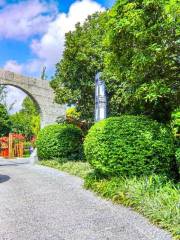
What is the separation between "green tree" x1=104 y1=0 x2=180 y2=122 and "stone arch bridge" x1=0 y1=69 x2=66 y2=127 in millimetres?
7687

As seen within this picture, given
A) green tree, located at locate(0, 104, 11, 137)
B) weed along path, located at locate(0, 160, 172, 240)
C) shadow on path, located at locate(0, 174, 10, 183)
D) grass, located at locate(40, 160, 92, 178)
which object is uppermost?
green tree, located at locate(0, 104, 11, 137)

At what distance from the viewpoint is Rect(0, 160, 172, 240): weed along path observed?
4559 mm

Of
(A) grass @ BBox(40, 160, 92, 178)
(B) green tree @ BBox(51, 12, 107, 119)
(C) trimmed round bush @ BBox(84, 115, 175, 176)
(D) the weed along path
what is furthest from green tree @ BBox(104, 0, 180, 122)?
(B) green tree @ BBox(51, 12, 107, 119)

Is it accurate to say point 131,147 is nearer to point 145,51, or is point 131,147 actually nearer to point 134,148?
point 134,148

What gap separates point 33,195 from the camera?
709 cm

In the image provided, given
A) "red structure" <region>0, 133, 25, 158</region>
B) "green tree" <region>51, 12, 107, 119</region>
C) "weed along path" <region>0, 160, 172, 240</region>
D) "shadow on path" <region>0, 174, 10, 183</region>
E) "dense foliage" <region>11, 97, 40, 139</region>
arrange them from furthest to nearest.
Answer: "dense foliage" <region>11, 97, 40, 139</region>, "red structure" <region>0, 133, 25, 158</region>, "green tree" <region>51, 12, 107, 119</region>, "shadow on path" <region>0, 174, 10, 183</region>, "weed along path" <region>0, 160, 172, 240</region>

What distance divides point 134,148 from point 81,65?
19.4 ft

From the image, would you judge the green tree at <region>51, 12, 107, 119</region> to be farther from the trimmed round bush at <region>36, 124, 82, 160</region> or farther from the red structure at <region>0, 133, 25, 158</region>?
the red structure at <region>0, 133, 25, 158</region>

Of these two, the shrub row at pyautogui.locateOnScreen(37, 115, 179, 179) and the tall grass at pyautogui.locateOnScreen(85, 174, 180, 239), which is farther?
the shrub row at pyautogui.locateOnScreen(37, 115, 179, 179)

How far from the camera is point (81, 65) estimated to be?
479 inches

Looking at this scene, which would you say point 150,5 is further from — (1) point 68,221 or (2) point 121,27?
(1) point 68,221

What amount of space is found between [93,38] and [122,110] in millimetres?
2452

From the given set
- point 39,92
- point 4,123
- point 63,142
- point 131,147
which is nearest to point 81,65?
point 63,142

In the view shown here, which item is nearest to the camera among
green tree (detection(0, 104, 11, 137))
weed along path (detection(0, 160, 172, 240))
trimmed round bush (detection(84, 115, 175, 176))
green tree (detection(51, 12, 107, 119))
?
weed along path (detection(0, 160, 172, 240))
